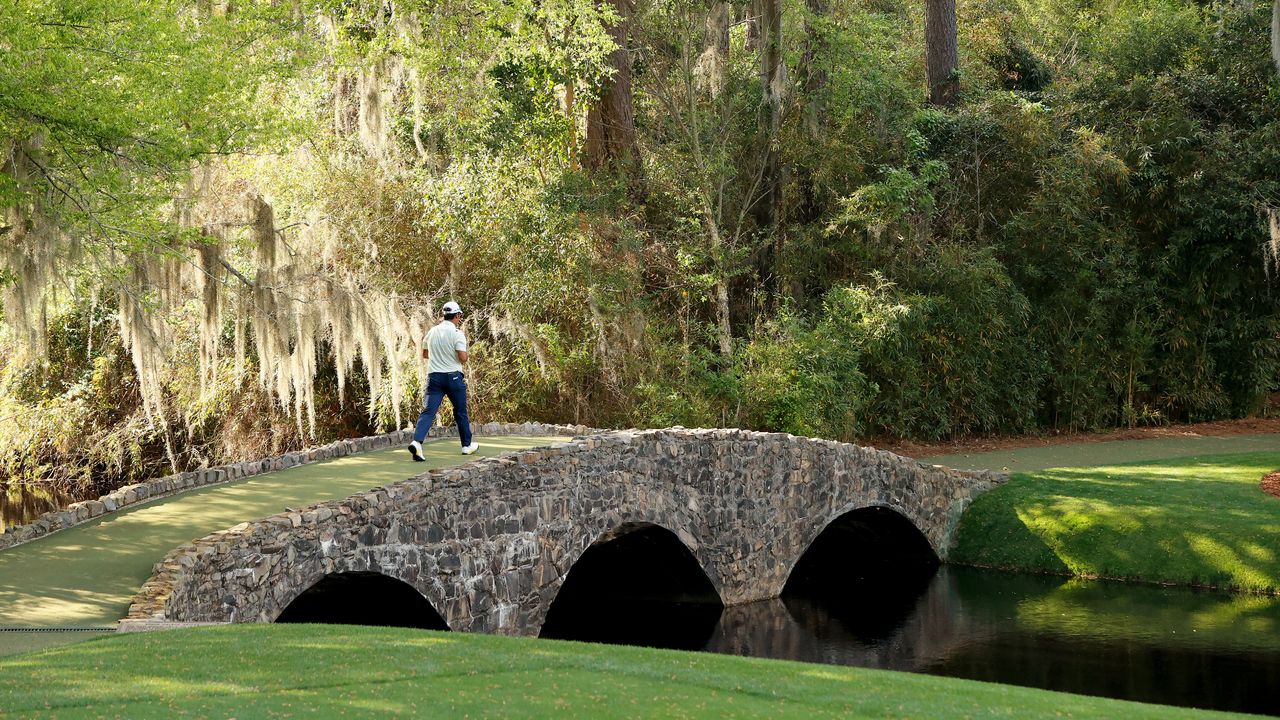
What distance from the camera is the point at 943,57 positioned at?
25.5 meters

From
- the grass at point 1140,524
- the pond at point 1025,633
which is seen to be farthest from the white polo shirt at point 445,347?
the grass at point 1140,524

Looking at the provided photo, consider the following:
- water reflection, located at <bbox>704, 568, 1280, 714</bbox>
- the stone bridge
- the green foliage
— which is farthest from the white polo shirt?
water reflection, located at <bbox>704, 568, 1280, 714</bbox>

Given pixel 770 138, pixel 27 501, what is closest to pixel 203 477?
pixel 27 501

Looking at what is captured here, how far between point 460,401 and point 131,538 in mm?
3817

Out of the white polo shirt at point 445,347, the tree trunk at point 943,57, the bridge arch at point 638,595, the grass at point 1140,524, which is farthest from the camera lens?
the tree trunk at point 943,57

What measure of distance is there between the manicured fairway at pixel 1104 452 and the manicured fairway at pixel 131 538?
33.0 feet

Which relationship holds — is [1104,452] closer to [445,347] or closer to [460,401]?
[460,401]

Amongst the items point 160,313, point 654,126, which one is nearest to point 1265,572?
point 654,126

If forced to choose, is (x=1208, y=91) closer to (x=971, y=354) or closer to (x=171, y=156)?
(x=971, y=354)

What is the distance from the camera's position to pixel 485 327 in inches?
746

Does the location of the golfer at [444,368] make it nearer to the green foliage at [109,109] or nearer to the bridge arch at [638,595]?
the bridge arch at [638,595]

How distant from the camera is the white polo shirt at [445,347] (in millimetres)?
12781

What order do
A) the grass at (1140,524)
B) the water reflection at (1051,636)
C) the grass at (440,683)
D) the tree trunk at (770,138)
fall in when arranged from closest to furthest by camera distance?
the grass at (440,683), the water reflection at (1051,636), the grass at (1140,524), the tree trunk at (770,138)

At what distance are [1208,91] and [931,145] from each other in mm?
5586
